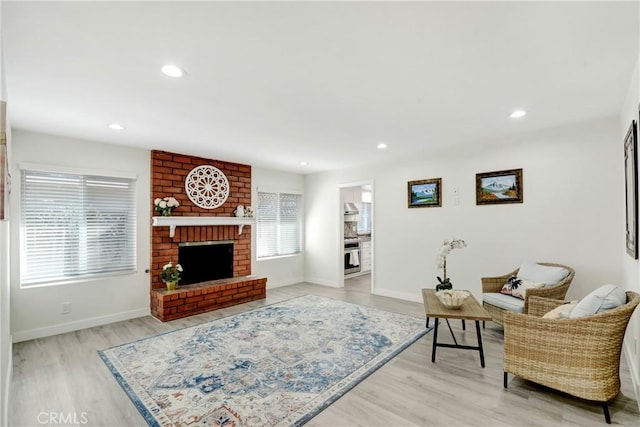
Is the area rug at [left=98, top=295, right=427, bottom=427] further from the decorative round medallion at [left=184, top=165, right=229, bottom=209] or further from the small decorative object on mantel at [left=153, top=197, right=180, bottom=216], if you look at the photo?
the decorative round medallion at [left=184, top=165, right=229, bottom=209]

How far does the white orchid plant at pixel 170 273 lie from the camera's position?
429 cm

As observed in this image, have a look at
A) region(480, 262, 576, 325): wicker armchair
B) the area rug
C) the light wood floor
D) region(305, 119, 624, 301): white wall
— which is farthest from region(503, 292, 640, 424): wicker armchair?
region(305, 119, 624, 301): white wall

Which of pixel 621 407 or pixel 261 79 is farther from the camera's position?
pixel 261 79

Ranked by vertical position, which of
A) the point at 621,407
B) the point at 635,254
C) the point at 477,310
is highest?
the point at 635,254

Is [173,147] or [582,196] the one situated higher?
[173,147]

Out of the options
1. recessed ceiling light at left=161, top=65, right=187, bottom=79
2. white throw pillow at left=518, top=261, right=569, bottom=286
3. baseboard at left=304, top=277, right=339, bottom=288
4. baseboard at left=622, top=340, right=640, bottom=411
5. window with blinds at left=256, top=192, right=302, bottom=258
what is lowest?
baseboard at left=304, top=277, right=339, bottom=288

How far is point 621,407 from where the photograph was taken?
211 centimetres

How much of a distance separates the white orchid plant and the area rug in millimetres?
A: 949

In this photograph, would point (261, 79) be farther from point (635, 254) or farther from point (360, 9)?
point (635, 254)

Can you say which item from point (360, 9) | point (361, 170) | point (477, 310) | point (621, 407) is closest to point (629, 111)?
point (477, 310)

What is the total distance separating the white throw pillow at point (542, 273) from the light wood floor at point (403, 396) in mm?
847

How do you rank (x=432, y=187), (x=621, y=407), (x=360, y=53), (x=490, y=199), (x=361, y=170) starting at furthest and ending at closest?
(x=361, y=170) → (x=432, y=187) → (x=490, y=199) → (x=621, y=407) → (x=360, y=53)

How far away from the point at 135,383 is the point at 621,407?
3.66m

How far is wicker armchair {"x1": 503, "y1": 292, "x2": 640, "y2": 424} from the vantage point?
1966mm
